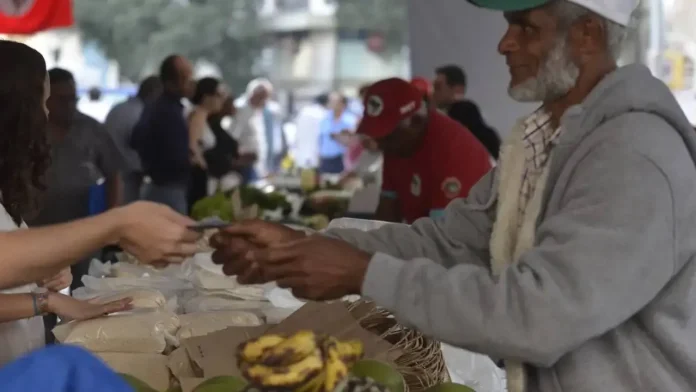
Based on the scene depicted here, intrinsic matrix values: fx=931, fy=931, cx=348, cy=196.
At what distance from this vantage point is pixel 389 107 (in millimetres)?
3689

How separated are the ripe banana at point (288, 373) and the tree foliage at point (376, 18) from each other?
11.6 metres

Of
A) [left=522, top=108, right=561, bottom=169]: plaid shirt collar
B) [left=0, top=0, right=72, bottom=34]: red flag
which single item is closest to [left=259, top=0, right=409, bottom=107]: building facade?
[left=0, top=0, right=72, bottom=34]: red flag

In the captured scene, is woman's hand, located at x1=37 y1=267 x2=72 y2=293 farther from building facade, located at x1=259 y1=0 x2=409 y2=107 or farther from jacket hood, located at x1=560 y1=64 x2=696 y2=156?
building facade, located at x1=259 y1=0 x2=409 y2=107

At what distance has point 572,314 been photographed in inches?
54.7

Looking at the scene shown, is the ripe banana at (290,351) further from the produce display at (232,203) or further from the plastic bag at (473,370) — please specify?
the produce display at (232,203)

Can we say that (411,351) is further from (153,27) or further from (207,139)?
(153,27)

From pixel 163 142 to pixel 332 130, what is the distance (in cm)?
467

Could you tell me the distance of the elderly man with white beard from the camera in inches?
55.1

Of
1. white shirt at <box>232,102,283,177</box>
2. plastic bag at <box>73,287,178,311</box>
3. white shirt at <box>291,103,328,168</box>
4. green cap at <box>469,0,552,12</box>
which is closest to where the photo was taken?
green cap at <box>469,0,552,12</box>

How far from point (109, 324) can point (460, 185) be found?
1774 millimetres

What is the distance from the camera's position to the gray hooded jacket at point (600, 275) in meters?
1.39

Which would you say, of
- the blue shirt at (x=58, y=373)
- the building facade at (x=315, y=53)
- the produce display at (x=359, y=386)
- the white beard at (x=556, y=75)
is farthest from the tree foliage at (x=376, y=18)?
the blue shirt at (x=58, y=373)

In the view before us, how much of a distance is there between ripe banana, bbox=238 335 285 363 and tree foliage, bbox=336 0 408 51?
11.5 m

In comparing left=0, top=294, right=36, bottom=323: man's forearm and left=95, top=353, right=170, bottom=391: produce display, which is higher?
left=0, top=294, right=36, bottom=323: man's forearm
